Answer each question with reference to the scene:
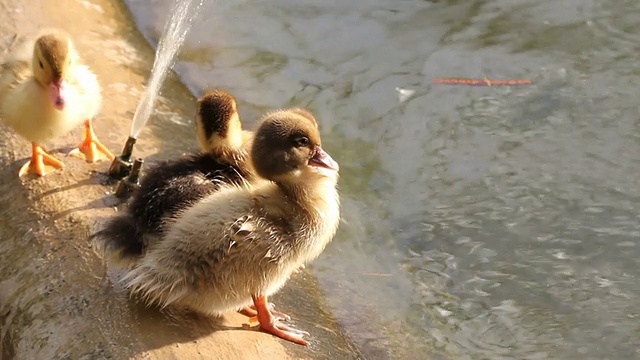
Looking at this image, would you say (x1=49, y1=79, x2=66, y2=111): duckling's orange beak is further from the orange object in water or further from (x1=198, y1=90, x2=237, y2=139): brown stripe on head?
the orange object in water

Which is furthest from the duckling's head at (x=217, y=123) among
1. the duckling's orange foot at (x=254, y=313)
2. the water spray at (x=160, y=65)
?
the duckling's orange foot at (x=254, y=313)

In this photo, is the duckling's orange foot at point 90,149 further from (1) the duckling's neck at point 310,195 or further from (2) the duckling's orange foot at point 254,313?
(1) the duckling's neck at point 310,195

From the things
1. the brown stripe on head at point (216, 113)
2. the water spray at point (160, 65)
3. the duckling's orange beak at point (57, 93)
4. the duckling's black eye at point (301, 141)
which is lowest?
the water spray at point (160, 65)

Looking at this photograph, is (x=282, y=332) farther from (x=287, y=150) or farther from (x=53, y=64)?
(x=53, y=64)

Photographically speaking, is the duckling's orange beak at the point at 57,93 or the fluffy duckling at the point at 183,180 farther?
the duckling's orange beak at the point at 57,93

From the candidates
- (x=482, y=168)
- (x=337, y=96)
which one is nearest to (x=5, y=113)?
(x=337, y=96)

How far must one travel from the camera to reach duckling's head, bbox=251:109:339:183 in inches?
140

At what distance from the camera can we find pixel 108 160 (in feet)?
15.1

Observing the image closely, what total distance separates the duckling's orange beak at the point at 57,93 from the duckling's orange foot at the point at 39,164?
231 millimetres

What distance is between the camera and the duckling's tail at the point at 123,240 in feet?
11.5

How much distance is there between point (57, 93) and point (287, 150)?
1.55m

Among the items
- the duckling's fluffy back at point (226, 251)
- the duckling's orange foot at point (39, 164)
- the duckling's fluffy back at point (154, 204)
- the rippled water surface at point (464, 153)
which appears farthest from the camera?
the duckling's orange foot at point (39, 164)

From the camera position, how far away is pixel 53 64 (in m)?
4.45

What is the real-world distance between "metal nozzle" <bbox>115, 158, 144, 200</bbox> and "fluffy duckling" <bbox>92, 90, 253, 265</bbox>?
0.44 metres
